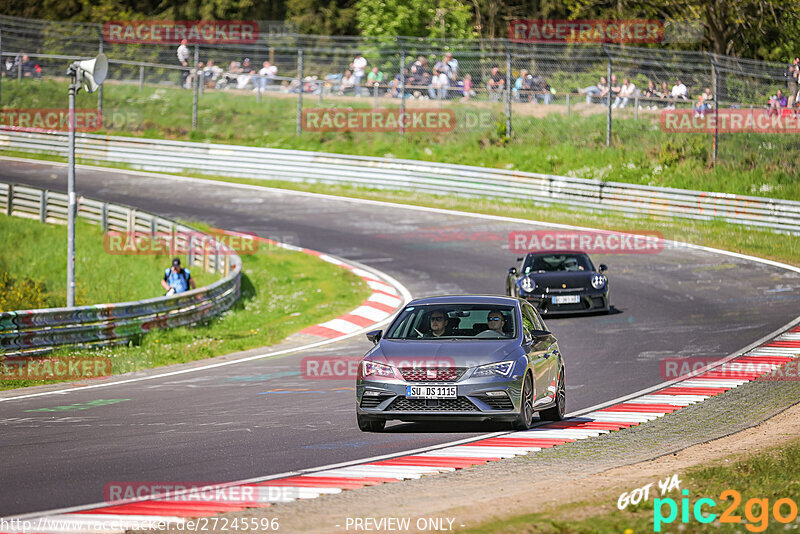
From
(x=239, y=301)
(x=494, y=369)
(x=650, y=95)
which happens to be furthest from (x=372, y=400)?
(x=650, y=95)

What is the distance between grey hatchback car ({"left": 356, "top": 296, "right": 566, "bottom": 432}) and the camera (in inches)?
403

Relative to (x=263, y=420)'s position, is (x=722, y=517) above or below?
above

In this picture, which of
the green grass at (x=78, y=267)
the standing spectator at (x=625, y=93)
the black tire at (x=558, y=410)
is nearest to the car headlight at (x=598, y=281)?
the black tire at (x=558, y=410)

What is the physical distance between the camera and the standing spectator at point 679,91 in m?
32.7

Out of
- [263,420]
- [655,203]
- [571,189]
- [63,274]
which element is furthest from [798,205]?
[263,420]

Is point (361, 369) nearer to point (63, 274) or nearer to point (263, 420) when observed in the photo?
point (263, 420)

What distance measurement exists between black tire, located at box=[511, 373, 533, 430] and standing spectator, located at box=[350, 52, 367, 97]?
1085 inches

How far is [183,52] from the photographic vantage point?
40812mm

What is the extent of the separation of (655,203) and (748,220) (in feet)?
8.58

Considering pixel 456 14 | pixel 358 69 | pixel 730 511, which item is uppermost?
pixel 456 14

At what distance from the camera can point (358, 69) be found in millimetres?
37656

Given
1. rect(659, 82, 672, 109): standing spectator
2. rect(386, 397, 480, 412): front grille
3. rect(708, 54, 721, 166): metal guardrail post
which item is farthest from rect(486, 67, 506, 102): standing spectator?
rect(386, 397, 480, 412): front grille

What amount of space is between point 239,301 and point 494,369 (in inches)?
532

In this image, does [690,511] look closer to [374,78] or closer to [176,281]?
[176,281]
